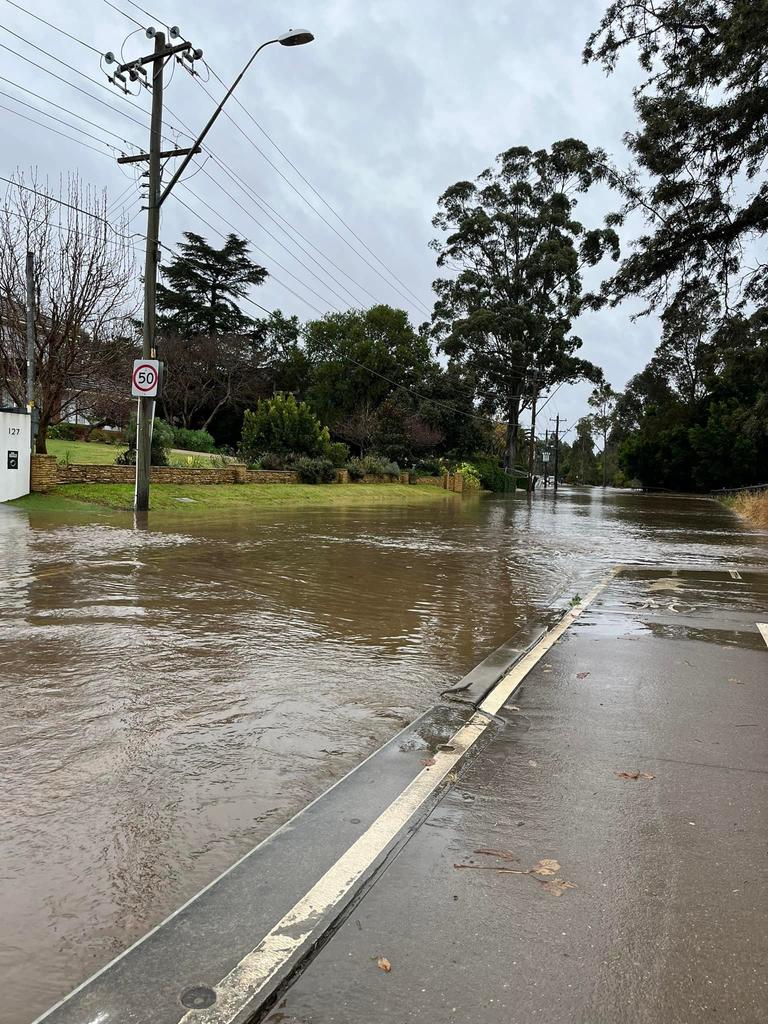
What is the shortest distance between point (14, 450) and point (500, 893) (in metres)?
18.8

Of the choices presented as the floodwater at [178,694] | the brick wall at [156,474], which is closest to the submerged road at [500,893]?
the floodwater at [178,694]

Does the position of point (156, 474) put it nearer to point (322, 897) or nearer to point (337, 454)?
point (337, 454)

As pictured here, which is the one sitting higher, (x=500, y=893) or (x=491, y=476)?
(x=491, y=476)

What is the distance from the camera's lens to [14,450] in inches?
741

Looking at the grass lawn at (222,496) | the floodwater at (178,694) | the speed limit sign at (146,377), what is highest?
the speed limit sign at (146,377)

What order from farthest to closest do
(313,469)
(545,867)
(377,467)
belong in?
1. (377,467)
2. (313,469)
3. (545,867)

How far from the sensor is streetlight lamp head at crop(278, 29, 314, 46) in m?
15.8

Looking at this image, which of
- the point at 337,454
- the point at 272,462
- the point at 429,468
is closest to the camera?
the point at 272,462

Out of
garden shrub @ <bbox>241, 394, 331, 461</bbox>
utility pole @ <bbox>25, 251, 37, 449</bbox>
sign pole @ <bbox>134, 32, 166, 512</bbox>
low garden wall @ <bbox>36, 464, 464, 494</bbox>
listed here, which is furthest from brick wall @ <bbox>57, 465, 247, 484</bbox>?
garden shrub @ <bbox>241, 394, 331, 461</bbox>

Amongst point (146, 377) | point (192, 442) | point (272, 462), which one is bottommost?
point (272, 462)

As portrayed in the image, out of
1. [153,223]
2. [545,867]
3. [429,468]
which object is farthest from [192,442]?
[545,867]

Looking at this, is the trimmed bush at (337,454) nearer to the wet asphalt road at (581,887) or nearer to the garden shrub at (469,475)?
the garden shrub at (469,475)

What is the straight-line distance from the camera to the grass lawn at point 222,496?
2045 centimetres

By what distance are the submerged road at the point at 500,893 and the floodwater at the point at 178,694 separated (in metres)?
0.24
